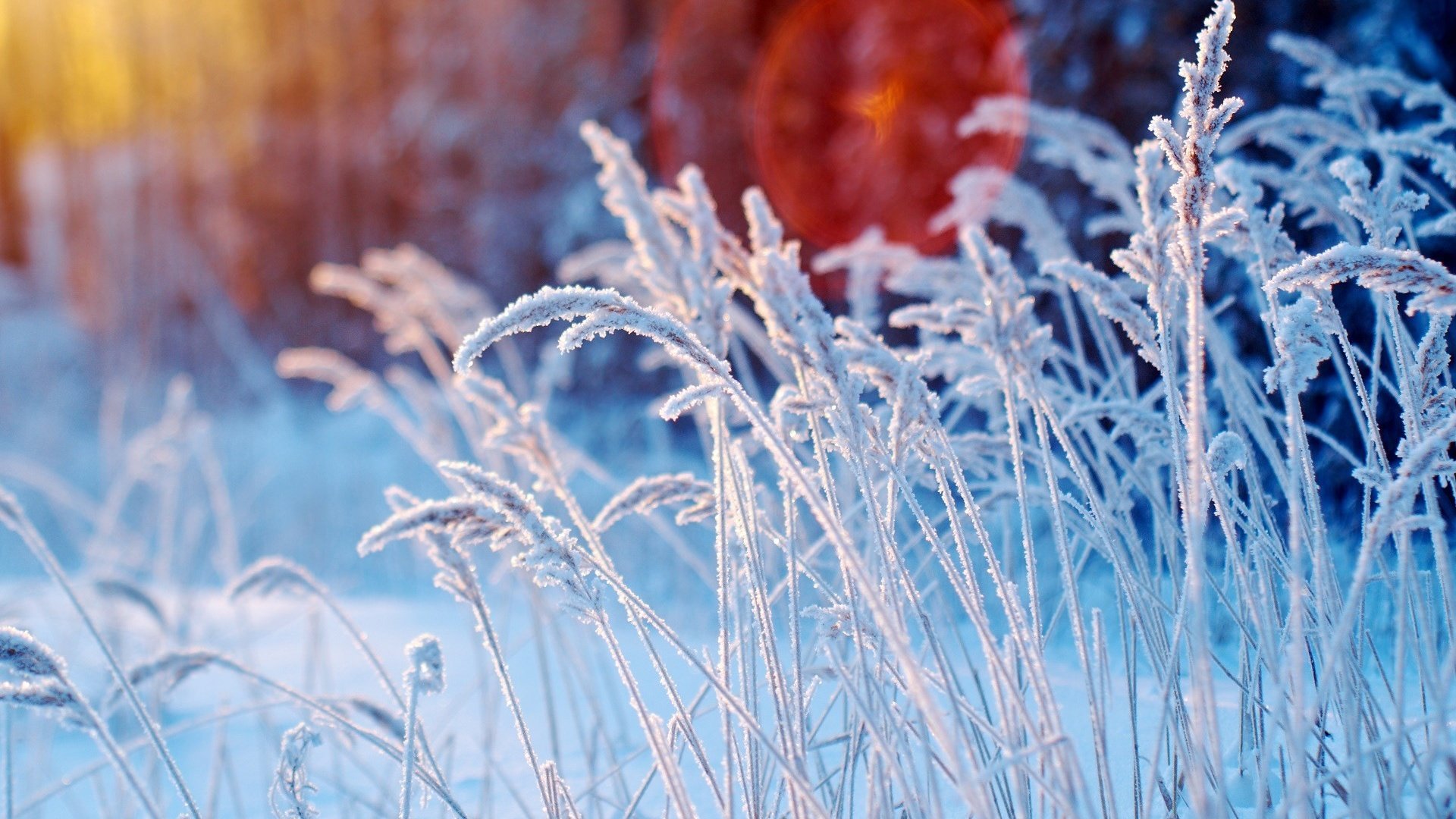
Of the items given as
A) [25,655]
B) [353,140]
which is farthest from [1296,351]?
[353,140]

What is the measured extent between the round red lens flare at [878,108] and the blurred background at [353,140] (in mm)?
42

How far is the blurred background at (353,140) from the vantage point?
3396 mm

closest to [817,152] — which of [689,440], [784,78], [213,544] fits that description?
[784,78]

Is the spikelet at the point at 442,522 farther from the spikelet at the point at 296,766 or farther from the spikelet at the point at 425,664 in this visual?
the spikelet at the point at 296,766

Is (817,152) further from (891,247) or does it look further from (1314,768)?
(1314,768)

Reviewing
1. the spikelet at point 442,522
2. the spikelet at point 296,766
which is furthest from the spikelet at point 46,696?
the spikelet at point 442,522

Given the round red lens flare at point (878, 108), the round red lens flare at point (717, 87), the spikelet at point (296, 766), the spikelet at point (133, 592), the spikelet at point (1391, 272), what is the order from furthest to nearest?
the round red lens flare at point (717, 87) < the round red lens flare at point (878, 108) < the spikelet at point (133, 592) < the spikelet at point (296, 766) < the spikelet at point (1391, 272)

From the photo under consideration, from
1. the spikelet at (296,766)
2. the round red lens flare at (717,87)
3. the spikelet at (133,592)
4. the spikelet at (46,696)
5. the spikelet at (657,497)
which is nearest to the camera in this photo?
the spikelet at (46,696)

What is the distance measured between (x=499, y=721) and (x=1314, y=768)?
1.47 metres

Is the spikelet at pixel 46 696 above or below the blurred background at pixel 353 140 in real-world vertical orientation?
below

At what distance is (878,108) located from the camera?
4.43 meters

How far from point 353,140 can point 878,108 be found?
5944 millimetres

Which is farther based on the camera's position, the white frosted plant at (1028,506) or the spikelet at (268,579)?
the spikelet at (268,579)

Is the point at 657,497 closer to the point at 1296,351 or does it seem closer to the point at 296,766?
the point at 296,766
